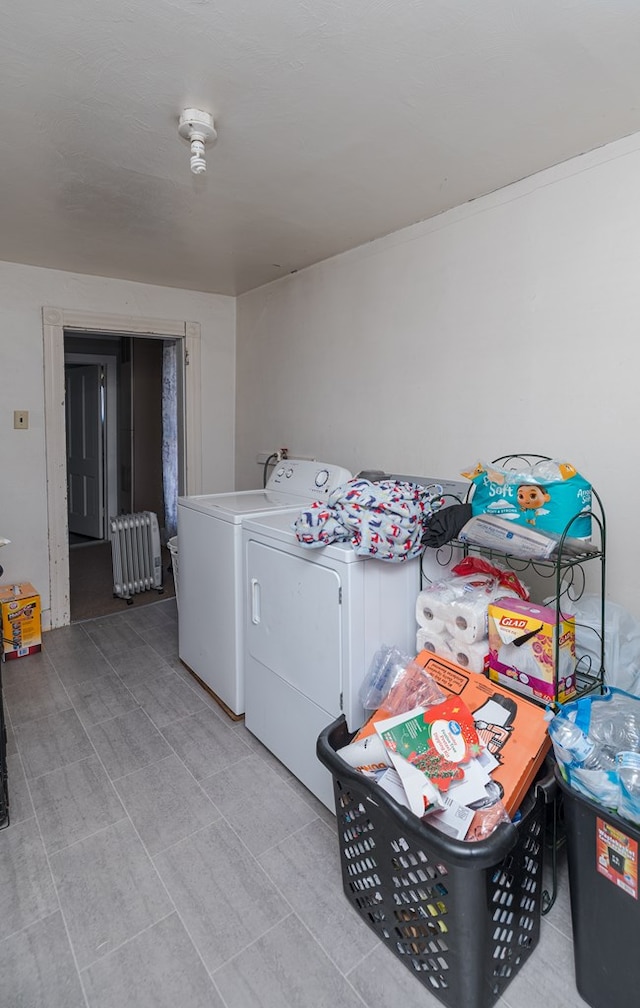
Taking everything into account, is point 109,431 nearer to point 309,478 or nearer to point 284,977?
point 309,478

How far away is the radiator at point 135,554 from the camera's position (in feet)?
12.8

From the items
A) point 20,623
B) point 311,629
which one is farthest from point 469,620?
point 20,623

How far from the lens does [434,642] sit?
1659 millimetres

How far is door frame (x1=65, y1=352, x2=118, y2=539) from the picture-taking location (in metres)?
5.48

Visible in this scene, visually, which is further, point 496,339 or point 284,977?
point 496,339

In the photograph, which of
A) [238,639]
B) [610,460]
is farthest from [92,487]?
[610,460]

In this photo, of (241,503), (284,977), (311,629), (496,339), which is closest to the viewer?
(284,977)

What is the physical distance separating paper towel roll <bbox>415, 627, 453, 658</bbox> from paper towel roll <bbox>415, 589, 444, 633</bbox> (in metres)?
0.01

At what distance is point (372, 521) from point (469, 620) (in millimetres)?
411

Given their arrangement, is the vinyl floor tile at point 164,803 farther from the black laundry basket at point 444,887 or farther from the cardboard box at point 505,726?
the cardboard box at point 505,726

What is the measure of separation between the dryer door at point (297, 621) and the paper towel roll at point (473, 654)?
38 centimetres

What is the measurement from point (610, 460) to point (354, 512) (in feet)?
2.97

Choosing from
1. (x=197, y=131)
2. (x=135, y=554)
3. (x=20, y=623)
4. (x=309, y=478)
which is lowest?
(x=20, y=623)

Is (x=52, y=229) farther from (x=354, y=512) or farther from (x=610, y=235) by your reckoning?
(x=610, y=235)
